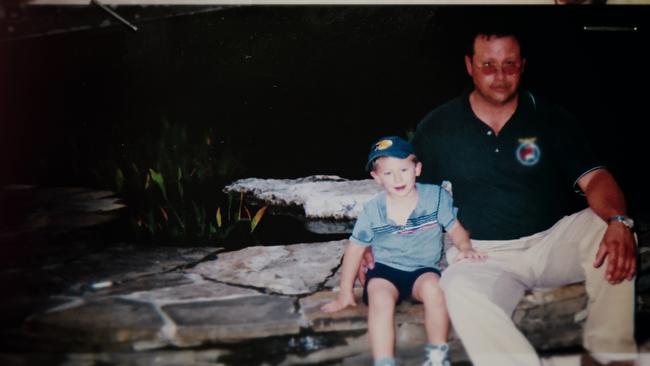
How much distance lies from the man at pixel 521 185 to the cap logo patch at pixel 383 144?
0.56ft

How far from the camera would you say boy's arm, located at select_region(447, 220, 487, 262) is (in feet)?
8.07

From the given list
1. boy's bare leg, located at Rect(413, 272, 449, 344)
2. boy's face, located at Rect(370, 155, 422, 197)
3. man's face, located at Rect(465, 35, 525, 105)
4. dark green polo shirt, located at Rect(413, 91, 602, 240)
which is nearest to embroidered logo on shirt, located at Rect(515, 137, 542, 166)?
dark green polo shirt, located at Rect(413, 91, 602, 240)

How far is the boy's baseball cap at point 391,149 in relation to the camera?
2.41 m

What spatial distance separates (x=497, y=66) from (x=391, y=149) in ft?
2.30

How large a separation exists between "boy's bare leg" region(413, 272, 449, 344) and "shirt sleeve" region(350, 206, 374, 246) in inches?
13.3

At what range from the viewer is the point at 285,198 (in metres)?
2.66

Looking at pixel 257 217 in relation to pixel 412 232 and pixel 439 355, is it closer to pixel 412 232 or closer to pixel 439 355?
pixel 412 232

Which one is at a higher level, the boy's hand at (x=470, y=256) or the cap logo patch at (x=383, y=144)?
the cap logo patch at (x=383, y=144)

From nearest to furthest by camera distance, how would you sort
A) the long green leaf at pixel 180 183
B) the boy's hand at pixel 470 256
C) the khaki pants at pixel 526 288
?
the khaki pants at pixel 526 288
the boy's hand at pixel 470 256
the long green leaf at pixel 180 183

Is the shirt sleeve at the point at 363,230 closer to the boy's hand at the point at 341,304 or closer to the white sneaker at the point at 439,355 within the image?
the boy's hand at the point at 341,304

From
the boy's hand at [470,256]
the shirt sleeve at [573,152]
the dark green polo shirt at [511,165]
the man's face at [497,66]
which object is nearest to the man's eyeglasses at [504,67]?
the man's face at [497,66]

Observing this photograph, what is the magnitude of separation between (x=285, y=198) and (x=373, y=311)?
0.77m

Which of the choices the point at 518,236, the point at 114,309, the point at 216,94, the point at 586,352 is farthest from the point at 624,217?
the point at 114,309

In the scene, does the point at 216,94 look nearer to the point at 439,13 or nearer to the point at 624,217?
the point at 439,13
